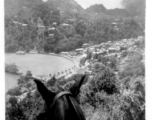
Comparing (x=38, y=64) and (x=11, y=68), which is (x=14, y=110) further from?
(x=38, y=64)

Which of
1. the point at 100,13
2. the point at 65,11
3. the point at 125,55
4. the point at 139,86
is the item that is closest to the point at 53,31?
the point at 65,11

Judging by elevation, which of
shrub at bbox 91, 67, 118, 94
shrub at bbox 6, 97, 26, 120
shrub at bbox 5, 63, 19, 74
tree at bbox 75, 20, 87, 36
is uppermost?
tree at bbox 75, 20, 87, 36

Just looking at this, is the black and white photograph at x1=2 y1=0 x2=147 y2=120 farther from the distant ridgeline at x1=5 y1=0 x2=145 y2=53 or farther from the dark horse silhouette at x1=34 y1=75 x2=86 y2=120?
the dark horse silhouette at x1=34 y1=75 x2=86 y2=120

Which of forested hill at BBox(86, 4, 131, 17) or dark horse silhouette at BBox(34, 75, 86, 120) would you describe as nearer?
dark horse silhouette at BBox(34, 75, 86, 120)

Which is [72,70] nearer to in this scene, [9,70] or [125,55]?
[9,70]

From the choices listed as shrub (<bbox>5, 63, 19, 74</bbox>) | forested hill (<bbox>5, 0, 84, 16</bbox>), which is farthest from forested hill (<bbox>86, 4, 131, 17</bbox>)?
shrub (<bbox>5, 63, 19, 74</bbox>)

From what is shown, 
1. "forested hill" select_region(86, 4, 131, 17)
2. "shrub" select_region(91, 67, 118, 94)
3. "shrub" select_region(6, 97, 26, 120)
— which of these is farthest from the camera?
"shrub" select_region(91, 67, 118, 94)
